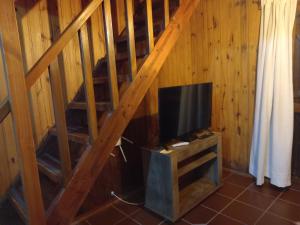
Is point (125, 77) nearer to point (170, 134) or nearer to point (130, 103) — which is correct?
point (130, 103)

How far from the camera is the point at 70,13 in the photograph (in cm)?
218

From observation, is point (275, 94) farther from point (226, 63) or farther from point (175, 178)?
point (175, 178)

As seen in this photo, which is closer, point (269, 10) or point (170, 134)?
point (170, 134)

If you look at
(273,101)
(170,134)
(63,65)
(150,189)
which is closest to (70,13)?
(63,65)

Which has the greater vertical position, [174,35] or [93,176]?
[174,35]

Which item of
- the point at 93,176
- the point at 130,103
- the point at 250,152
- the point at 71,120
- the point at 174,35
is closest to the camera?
the point at 93,176

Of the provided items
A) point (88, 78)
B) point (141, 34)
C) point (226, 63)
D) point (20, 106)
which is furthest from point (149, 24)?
point (226, 63)

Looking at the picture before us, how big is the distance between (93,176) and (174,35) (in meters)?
1.41

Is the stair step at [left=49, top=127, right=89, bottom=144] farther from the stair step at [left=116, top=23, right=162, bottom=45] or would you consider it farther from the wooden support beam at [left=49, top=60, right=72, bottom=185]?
the stair step at [left=116, top=23, right=162, bottom=45]

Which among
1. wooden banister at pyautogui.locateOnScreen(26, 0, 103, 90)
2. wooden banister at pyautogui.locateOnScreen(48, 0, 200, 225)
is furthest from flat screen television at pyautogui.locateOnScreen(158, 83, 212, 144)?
wooden banister at pyautogui.locateOnScreen(26, 0, 103, 90)

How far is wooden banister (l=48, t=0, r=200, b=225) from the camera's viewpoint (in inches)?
57.6

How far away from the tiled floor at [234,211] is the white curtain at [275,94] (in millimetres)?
174

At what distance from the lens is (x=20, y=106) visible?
1.21m

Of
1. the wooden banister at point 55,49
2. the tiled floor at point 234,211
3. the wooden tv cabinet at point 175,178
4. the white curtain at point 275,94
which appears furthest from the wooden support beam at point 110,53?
the white curtain at point 275,94
